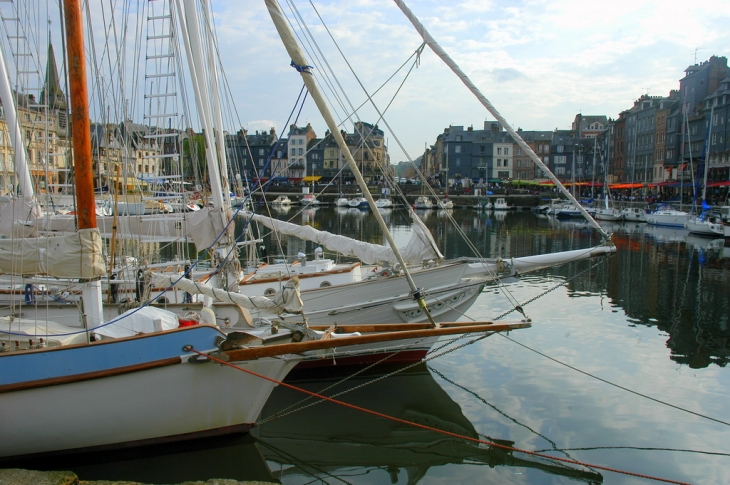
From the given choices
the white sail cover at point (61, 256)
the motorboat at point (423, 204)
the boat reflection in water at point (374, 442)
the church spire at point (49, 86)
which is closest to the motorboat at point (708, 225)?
the motorboat at point (423, 204)

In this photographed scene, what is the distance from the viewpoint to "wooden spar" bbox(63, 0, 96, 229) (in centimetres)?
970

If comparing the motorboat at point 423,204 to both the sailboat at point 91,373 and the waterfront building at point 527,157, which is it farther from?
the sailboat at point 91,373

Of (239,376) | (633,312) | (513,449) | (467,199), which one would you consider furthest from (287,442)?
(467,199)

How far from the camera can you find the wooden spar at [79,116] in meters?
9.70

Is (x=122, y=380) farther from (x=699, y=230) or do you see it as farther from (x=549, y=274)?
(x=699, y=230)

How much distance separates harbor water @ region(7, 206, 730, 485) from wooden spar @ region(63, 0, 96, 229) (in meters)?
4.44

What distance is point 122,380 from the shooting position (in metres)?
9.73

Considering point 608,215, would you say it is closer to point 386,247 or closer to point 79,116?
point 386,247

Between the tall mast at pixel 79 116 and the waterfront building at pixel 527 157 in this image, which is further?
the waterfront building at pixel 527 157

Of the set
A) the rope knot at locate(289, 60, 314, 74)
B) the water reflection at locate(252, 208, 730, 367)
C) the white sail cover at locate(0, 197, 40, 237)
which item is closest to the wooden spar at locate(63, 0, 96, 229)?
the white sail cover at locate(0, 197, 40, 237)

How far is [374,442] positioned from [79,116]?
8200 millimetres

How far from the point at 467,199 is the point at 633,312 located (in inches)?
3433

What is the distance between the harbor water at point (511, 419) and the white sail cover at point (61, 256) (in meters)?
3.28

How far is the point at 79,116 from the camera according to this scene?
1001 cm
